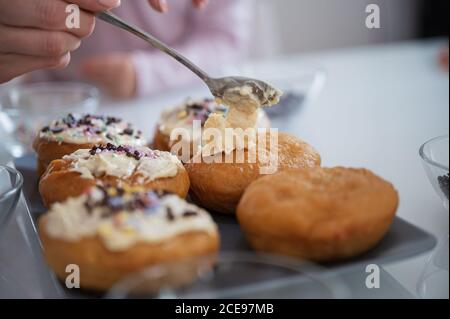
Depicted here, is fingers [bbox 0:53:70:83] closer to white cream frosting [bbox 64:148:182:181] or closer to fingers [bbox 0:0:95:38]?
fingers [bbox 0:0:95:38]

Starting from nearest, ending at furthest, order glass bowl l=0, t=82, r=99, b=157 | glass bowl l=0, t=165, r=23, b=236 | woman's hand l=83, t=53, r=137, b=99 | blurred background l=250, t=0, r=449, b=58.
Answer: glass bowl l=0, t=165, r=23, b=236
glass bowl l=0, t=82, r=99, b=157
woman's hand l=83, t=53, r=137, b=99
blurred background l=250, t=0, r=449, b=58

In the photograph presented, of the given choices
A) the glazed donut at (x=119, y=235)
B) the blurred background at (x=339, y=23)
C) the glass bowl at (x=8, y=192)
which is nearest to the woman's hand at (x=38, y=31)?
the glass bowl at (x=8, y=192)

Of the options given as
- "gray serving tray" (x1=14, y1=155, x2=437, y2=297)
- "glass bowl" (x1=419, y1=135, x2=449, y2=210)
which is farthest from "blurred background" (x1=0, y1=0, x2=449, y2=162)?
"gray serving tray" (x1=14, y1=155, x2=437, y2=297)

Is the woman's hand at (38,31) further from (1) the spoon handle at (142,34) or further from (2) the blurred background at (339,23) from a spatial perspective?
(2) the blurred background at (339,23)

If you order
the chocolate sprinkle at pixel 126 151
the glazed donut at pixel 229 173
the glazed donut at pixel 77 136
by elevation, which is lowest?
the glazed donut at pixel 229 173

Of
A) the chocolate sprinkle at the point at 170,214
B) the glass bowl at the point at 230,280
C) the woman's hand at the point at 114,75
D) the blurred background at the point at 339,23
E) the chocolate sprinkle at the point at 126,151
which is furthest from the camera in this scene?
the blurred background at the point at 339,23

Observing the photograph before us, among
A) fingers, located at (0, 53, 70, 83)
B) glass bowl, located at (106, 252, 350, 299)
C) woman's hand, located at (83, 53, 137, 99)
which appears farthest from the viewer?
woman's hand, located at (83, 53, 137, 99)

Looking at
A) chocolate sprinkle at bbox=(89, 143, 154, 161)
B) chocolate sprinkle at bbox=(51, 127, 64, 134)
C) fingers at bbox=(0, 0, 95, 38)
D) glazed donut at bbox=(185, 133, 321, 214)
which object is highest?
fingers at bbox=(0, 0, 95, 38)

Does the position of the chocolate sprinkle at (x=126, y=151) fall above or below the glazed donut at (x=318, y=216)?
above
